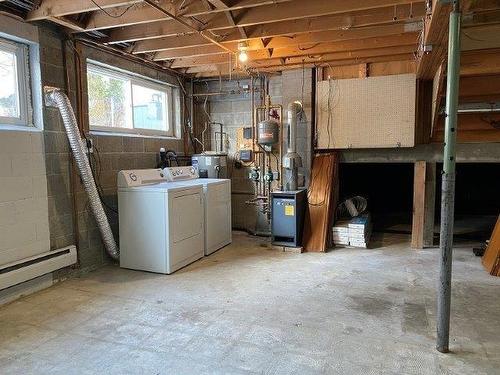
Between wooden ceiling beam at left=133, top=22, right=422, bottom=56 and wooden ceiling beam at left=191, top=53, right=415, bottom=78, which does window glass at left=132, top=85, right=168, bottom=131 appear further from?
wooden ceiling beam at left=133, top=22, right=422, bottom=56

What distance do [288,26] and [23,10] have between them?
2343mm

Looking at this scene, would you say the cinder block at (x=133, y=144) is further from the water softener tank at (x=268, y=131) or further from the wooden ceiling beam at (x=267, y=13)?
the water softener tank at (x=268, y=131)

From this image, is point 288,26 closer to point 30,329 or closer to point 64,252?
point 64,252

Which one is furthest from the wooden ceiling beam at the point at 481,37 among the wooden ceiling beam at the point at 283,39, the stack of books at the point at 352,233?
the stack of books at the point at 352,233

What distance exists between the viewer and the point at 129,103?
4.57m

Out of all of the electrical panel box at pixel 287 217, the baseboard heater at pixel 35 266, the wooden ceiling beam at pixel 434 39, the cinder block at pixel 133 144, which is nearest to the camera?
the wooden ceiling beam at pixel 434 39

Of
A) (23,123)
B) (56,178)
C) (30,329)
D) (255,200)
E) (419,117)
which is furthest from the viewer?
(255,200)

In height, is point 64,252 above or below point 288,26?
below

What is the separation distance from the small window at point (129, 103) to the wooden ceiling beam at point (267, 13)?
34.6 inches

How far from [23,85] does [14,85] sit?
0.07m

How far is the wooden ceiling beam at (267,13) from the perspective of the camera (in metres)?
2.89

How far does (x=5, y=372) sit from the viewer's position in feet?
6.78

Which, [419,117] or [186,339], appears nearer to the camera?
[186,339]

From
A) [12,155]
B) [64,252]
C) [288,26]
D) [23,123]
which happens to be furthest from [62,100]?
[288,26]
